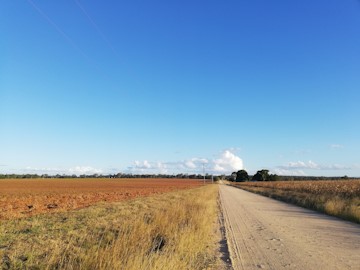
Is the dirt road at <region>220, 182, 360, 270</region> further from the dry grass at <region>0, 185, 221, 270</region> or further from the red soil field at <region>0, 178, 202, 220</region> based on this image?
the red soil field at <region>0, 178, 202, 220</region>

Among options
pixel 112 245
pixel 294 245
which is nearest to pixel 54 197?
pixel 294 245

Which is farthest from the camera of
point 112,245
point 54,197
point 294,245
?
point 54,197

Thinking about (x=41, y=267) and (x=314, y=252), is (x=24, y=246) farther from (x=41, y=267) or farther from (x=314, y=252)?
(x=314, y=252)

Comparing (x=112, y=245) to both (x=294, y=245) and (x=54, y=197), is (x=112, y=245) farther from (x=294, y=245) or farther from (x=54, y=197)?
(x=54, y=197)

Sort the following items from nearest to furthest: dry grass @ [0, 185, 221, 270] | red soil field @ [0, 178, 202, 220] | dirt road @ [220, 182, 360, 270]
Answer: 1. dry grass @ [0, 185, 221, 270]
2. dirt road @ [220, 182, 360, 270]
3. red soil field @ [0, 178, 202, 220]

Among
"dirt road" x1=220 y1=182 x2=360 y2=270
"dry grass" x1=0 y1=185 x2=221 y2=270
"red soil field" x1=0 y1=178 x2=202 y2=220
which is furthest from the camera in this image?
"red soil field" x1=0 y1=178 x2=202 y2=220

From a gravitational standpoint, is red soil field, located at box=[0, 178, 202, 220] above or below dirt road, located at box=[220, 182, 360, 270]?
above

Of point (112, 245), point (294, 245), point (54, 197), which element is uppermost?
point (54, 197)

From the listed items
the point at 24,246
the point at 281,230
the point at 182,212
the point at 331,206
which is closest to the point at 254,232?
the point at 281,230

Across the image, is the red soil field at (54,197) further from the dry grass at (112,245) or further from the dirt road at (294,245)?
the dirt road at (294,245)

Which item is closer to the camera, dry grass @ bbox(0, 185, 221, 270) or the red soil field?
dry grass @ bbox(0, 185, 221, 270)

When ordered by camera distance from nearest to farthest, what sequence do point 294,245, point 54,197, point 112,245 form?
point 112,245 → point 294,245 → point 54,197

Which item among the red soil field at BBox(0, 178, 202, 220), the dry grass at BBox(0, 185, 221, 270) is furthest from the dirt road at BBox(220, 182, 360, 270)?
the red soil field at BBox(0, 178, 202, 220)

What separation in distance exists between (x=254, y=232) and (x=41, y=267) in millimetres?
8586
